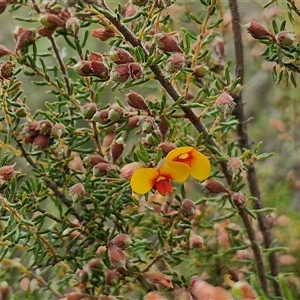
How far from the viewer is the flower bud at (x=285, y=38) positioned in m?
0.83

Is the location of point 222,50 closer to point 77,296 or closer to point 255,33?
point 255,33

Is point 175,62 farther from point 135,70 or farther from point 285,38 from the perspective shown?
point 285,38

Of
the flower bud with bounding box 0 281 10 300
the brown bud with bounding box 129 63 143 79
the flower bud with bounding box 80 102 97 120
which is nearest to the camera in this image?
the brown bud with bounding box 129 63 143 79

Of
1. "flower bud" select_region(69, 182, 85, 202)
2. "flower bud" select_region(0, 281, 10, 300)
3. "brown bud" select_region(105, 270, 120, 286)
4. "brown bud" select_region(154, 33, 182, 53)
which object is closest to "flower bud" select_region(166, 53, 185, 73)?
"brown bud" select_region(154, 33, 182, 53)

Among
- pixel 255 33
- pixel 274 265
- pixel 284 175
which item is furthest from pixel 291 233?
pixel 255 33

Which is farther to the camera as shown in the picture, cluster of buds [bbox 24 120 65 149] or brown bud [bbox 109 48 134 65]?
cluster of buds [bbox 24 120 65 149]

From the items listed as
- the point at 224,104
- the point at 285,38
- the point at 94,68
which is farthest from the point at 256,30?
Result: the point at 94,68

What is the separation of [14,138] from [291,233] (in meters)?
0.71

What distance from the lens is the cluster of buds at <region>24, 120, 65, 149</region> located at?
823 mm

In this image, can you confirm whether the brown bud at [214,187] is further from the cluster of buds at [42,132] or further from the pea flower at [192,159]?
the cluster of buds at [42,132]

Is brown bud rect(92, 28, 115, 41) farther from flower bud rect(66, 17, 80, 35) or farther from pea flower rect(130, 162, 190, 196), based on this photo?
pea flower rect(130, 162, 190, 196)

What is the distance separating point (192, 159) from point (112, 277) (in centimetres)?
24

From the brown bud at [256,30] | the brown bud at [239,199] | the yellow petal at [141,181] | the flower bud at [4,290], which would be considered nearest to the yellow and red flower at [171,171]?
the yellow petal at [141,181]

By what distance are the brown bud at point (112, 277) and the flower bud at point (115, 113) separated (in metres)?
0.25
